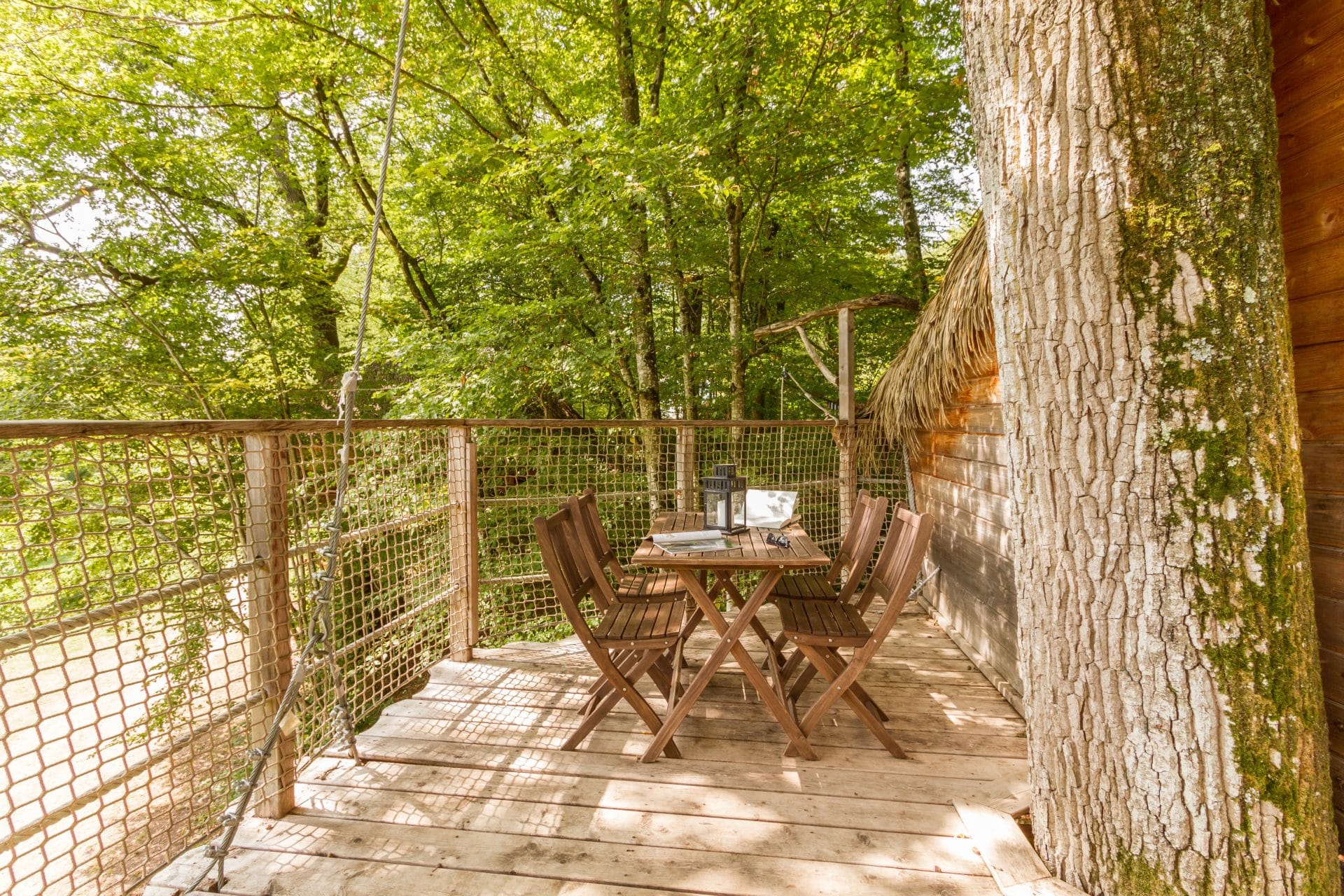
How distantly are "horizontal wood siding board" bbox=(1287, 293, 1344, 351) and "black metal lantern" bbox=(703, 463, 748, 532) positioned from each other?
1.87 m

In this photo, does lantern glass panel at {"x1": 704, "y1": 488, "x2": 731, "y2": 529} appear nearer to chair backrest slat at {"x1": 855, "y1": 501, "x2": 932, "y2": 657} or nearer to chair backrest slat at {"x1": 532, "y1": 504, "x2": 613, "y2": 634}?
chair backrest slat at {"x1": 532, "y1": 504, "x2": 613, "y2": 634}

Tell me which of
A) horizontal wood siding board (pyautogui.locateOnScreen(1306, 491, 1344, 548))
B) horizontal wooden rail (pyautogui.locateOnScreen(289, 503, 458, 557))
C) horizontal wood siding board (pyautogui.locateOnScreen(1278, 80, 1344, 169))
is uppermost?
horizontal wood siding board (pyautogui.locateOnScreen(1278, 80, 1344, 169))

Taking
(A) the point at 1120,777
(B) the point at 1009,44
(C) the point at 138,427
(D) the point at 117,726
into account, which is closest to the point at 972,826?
(A) the point at 1120,777

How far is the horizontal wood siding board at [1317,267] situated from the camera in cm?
146

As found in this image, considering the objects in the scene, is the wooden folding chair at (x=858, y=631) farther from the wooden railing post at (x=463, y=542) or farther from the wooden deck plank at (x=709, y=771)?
the wooden railing post at (x=463, y=542)

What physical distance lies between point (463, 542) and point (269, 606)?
1.29 m

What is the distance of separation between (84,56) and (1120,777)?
9956 millimetres

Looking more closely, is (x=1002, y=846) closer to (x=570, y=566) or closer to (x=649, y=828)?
(x=649, y=828)

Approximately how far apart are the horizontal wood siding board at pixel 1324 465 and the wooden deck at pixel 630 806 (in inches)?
51.4

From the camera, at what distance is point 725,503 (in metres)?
2.79

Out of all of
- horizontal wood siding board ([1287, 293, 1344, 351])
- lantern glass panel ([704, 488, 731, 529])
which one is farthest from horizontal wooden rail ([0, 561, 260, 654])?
horizontal wood siding board ([1287, 293, 1344, 351])

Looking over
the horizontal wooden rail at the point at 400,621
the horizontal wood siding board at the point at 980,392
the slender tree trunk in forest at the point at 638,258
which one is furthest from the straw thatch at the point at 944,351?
the horizontal wooden rail at the point at 400,621

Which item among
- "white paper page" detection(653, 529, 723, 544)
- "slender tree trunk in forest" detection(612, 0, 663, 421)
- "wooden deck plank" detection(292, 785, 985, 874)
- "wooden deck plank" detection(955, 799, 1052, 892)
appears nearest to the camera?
"wooden deck plank" detection(955, 799, 1052, 892)

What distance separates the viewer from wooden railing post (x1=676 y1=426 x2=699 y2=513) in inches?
162
